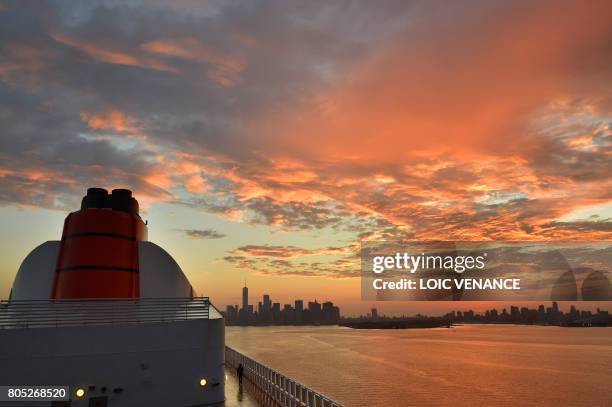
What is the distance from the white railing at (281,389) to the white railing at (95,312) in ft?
13.9

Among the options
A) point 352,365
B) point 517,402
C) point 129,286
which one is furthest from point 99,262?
point 352,365

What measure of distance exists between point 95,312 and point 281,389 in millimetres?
7595

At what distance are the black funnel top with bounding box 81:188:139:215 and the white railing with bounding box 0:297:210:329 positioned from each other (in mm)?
5210

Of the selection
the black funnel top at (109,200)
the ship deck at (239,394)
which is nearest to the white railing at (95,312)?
the ship deck at (239,394)

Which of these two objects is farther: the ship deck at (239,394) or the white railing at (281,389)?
the ship deck at (239,394)

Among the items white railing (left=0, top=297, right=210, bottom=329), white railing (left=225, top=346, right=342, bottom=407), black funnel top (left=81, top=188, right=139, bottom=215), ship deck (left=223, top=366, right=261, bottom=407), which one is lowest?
ship deck (left=223, top=366, right=261, bottom=407)

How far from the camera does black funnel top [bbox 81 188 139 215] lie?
21.3m

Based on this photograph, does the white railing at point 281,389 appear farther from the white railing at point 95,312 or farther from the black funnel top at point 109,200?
the black funnel top at point 109,200

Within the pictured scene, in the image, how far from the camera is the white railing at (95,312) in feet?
51.7

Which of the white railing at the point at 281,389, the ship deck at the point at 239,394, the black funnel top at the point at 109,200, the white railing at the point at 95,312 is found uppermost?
the black funnel top at the point at 109,200

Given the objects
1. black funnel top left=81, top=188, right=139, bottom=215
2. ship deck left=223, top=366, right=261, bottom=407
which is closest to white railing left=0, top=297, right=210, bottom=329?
ship deck left=223, top=366, right=261, bottom=407

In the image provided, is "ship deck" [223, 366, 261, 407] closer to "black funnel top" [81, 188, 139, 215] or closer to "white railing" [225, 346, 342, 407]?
"white railing" [225, 346, 342, 407]

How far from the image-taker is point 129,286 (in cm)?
1895

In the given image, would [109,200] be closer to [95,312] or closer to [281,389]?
[95,312]
